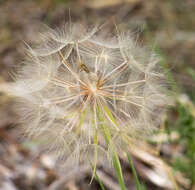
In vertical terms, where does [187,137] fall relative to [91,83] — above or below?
below

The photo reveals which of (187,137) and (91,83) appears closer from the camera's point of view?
(91,83)

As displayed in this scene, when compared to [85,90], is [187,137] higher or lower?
lower

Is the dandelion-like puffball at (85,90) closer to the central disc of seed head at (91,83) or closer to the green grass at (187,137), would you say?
the central disc of seed head at (91,83)

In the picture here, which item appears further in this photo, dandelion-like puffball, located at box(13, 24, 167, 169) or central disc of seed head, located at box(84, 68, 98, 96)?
central disc of seed head, located at box(84, 68, 98, 96)

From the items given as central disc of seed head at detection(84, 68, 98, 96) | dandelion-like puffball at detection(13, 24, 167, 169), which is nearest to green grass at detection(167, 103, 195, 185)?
dandelion-like puffball at detection(13, 24, 167, 169)

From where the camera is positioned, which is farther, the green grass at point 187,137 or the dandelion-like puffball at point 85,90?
the green grass at point 187,137

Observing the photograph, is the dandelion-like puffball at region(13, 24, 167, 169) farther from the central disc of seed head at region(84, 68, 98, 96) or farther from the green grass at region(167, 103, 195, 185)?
the green grass at region(167, 103, 195, 185)

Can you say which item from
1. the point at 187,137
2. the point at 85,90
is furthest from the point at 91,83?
the point at 187,137

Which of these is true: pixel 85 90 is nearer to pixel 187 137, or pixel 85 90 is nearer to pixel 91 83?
pixel 91 83

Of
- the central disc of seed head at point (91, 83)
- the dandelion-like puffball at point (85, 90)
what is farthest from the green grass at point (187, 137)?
the central disc of seed head at point (91, 83)

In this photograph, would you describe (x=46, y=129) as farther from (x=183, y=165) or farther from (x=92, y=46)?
(x=183, y=165)
